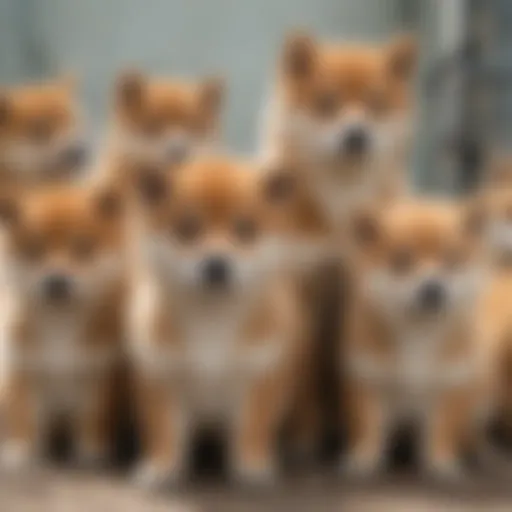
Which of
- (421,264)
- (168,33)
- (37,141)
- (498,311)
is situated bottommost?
(498,311)

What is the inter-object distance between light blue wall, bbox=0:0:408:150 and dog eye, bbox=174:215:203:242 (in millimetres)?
966

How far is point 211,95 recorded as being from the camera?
1414 mm

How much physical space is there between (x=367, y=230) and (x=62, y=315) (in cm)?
38

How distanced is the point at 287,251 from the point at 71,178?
394mm

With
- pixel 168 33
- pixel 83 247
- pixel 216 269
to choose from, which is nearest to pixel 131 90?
pixel 83 247

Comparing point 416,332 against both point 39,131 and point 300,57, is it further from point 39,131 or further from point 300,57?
point 39,131

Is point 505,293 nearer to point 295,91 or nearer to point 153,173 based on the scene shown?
point 295,91

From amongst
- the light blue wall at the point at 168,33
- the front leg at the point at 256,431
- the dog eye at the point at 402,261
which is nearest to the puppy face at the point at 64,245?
the front leg at the point at 256,431

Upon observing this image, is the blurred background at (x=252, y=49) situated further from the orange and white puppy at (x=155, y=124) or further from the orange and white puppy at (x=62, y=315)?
the orange and white puppy at (x=62, y=315)

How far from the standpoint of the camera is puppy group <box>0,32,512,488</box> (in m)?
1.15

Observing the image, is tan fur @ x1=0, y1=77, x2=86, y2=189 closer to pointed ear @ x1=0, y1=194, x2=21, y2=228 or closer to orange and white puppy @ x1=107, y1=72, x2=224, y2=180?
orange and white puppy @ x1=107, y1=72, x2=224, y2=180

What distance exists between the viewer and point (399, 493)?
1.17 meters

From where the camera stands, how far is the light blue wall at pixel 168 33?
6.78 feet

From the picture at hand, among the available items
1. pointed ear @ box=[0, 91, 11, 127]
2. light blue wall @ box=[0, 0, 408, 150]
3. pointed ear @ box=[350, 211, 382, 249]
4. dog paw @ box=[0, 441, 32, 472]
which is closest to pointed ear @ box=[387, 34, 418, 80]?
pointed ear @ box=[350, 211, 382, 249]
